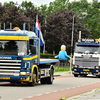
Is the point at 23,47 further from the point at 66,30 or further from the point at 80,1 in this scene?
the point at 80,1

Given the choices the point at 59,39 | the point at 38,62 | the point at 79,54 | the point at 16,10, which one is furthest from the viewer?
the point at 59,39

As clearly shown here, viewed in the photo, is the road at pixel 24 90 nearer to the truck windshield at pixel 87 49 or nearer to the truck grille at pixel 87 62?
the truck grille at pixel 87 62

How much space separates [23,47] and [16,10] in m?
41.2

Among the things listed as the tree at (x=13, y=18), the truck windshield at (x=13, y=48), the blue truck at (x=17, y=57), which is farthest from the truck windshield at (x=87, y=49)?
the tree at (x=13, y=18)

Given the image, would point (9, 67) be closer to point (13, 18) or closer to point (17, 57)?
point (17, 57)

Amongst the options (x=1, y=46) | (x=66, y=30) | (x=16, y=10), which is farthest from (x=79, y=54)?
(x=66, y=30)

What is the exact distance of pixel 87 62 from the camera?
2975 centimetres

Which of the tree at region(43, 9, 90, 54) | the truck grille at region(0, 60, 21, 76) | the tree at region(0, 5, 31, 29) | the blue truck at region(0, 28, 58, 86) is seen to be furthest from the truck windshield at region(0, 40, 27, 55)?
the tree at region(43, 9, 90, 54)

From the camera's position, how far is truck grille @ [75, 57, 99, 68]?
29.5 m

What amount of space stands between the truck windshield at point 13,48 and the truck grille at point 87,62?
1254 centimetres

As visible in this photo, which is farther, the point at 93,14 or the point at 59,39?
the point at 93,14

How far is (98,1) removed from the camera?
10188 cm

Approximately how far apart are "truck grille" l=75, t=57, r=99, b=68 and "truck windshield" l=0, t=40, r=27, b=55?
12.5 m

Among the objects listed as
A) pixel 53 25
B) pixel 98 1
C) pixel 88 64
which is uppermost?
pixel 98 1
